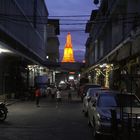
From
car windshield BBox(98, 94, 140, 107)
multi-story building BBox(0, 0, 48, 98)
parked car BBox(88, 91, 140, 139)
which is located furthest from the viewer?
multi-story building BBox(0, 0, 48, 98)

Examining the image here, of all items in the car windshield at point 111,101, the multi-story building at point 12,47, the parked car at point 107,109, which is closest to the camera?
the parked car at point 107,109

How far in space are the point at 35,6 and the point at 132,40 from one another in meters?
54.2

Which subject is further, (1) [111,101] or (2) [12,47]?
(2) [12,47]

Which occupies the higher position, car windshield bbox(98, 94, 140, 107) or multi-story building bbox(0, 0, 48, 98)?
multi-story building bbox(0, 0, 48, 98)

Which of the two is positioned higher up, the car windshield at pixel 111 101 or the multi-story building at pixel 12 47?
the multi-story building at pixel 12 47

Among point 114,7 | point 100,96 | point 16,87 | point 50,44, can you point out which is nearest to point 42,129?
point 100,96

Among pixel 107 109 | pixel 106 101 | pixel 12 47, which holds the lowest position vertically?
pixel 107 109

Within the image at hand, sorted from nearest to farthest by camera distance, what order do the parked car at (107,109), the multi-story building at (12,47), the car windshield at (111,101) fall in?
the parked car at (107,109)
the car windshield at (111,101)
the multi-story building at (12,47)

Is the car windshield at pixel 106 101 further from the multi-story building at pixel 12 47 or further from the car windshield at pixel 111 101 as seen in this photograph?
the multi-story building at pixel 12 47

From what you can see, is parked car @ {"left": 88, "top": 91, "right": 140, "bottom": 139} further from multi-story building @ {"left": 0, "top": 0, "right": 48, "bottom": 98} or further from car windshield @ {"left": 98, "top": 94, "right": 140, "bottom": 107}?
multi-story building @ {"left": 0, "top": 0, "right": 48, "bottom": 98}

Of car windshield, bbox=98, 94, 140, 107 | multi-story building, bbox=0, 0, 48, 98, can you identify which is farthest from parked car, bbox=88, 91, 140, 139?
multi-story building, bbox=0, 0, 48, 98

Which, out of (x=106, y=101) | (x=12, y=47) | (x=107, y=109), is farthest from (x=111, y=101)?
(x=12, y=47)

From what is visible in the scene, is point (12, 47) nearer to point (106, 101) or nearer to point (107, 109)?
point (106, 101)

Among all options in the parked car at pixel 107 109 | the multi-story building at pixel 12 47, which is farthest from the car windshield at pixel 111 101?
the multi-story building at pixel 12 47
